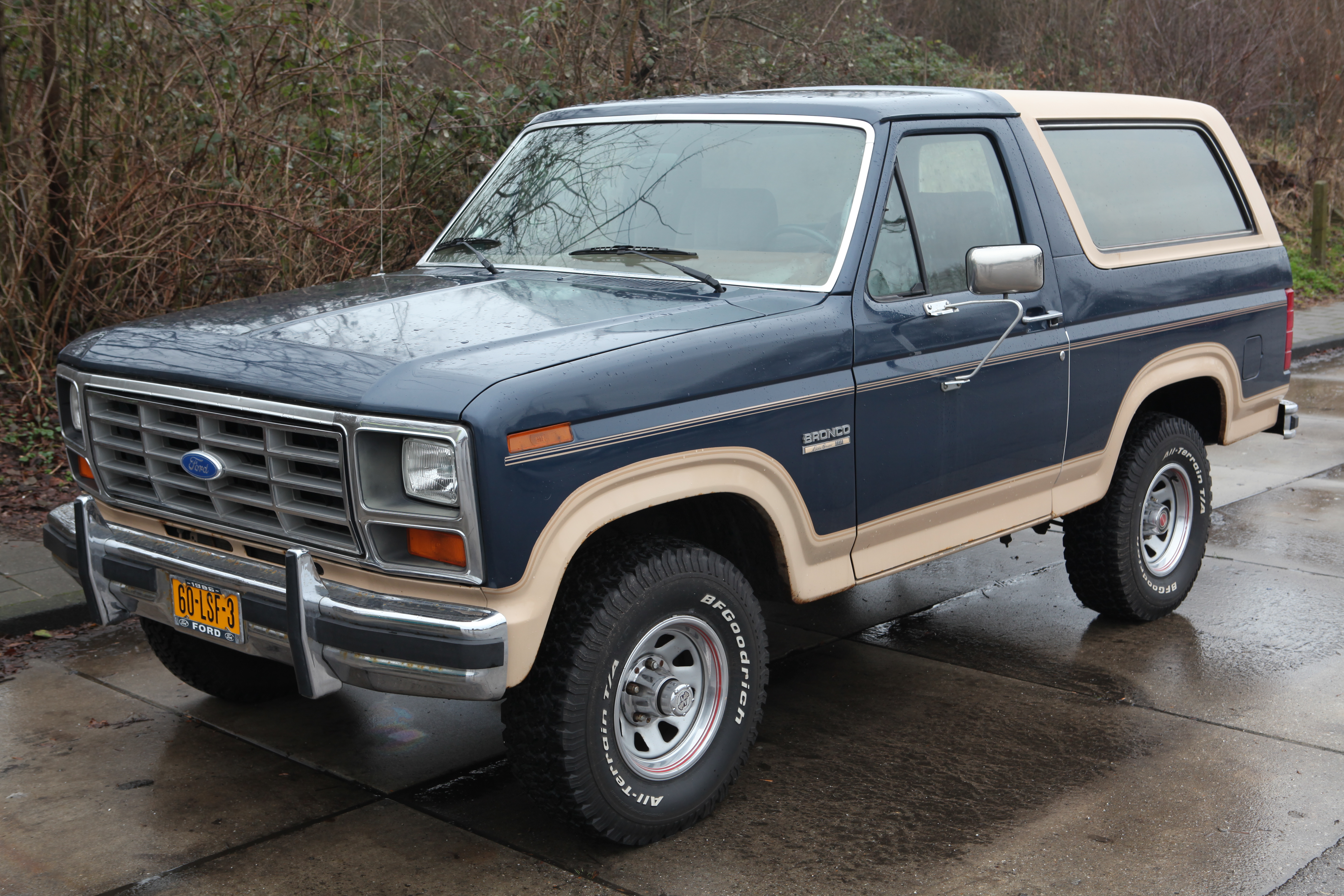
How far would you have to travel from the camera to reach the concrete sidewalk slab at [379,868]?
3482 millimetres

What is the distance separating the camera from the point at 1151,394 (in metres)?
5.62

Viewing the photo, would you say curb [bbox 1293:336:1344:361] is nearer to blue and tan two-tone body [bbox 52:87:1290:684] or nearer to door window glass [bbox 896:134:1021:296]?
blue and tan two-tone body [bbox 52:87:1290:684]

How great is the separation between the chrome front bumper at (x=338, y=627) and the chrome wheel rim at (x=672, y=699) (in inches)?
22.4

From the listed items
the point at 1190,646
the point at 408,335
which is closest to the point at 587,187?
the point at 408,335

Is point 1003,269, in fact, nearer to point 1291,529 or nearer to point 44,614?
point 1291,529

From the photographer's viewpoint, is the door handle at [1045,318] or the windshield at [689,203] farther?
the door handle at [1045,318]

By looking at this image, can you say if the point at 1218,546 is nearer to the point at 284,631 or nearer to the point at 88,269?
the point at 284,631

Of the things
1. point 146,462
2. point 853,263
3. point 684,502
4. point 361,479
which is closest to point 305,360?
point 361,479

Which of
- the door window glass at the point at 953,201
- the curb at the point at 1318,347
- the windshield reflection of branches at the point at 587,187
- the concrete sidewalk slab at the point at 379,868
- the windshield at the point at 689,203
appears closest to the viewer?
the concrete sidewalk slab at the point at 379,868

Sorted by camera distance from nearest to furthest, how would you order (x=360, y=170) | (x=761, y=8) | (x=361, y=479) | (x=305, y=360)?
(x=361, y=479)
(x=305, y=360)
(x=360, y=170)
(x=761, y=8)

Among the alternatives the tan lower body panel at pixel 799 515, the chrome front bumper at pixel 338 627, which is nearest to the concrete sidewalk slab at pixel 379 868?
the chrome front bumper at pixel 338 627

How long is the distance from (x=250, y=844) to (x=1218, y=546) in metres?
5.17

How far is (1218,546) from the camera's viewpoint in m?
6.84

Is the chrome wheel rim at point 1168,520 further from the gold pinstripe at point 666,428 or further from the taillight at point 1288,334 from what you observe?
the gold pinstripe at point 666,428
